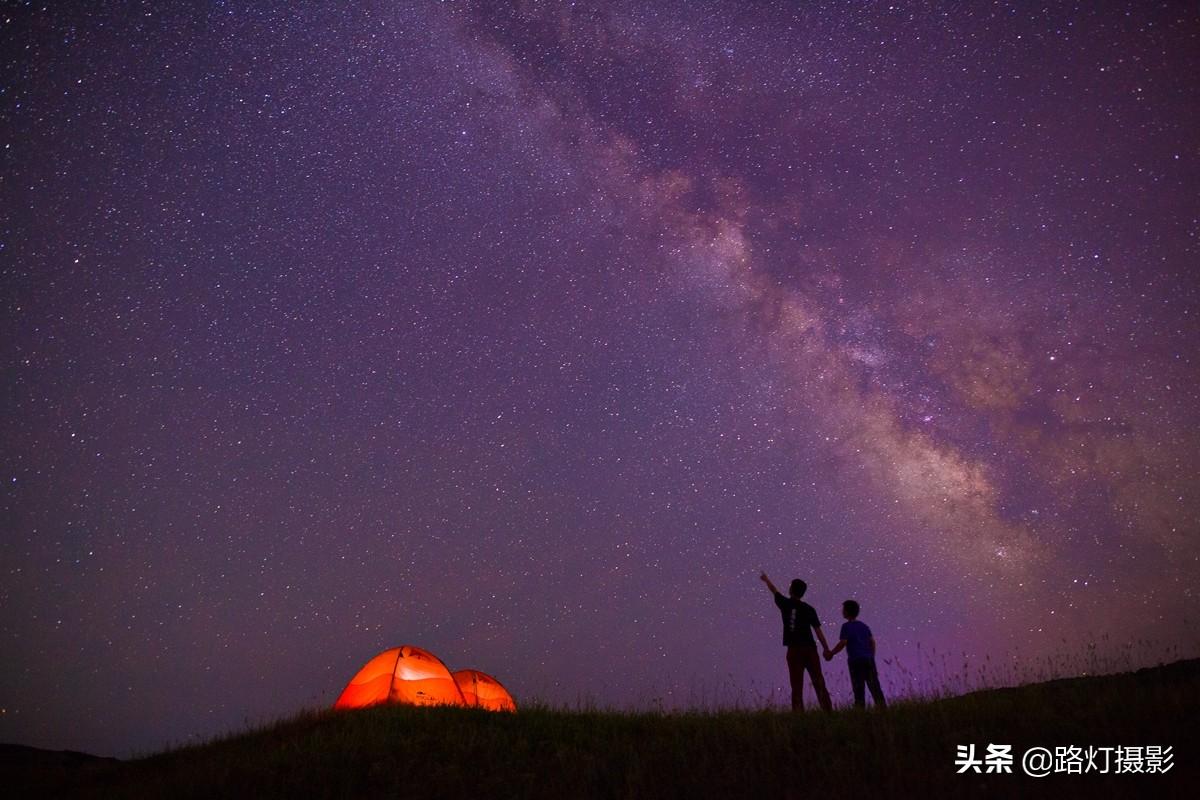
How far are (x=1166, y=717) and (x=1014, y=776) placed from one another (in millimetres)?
2164

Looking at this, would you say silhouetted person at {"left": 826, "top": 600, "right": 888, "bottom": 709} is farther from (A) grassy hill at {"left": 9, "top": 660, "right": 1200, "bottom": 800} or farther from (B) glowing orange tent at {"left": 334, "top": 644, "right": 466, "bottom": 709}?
(B) glowing orange tent at {"left": 334, "top": 644, "right": 466, "bottom": 709}

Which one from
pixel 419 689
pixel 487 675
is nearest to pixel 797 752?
pixel 419 689

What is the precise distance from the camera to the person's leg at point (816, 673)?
9104mm

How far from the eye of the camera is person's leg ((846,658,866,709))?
9125 mm

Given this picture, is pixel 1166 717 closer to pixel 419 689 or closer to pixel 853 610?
pixel 853 610

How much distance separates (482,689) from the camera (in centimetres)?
1414

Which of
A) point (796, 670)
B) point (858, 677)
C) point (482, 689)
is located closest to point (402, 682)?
point (482, 689)

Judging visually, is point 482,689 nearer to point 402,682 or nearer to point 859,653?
point 402,682

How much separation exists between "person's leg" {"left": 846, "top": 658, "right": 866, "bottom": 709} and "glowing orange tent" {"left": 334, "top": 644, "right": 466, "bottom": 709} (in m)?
6.76

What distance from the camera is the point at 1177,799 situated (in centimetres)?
432

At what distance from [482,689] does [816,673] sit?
7.62 metres

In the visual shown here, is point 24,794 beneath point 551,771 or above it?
beneath

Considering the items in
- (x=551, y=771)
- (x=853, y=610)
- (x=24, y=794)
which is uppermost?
(x=853, y=610)

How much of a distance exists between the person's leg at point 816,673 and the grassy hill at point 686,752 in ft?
2.61
